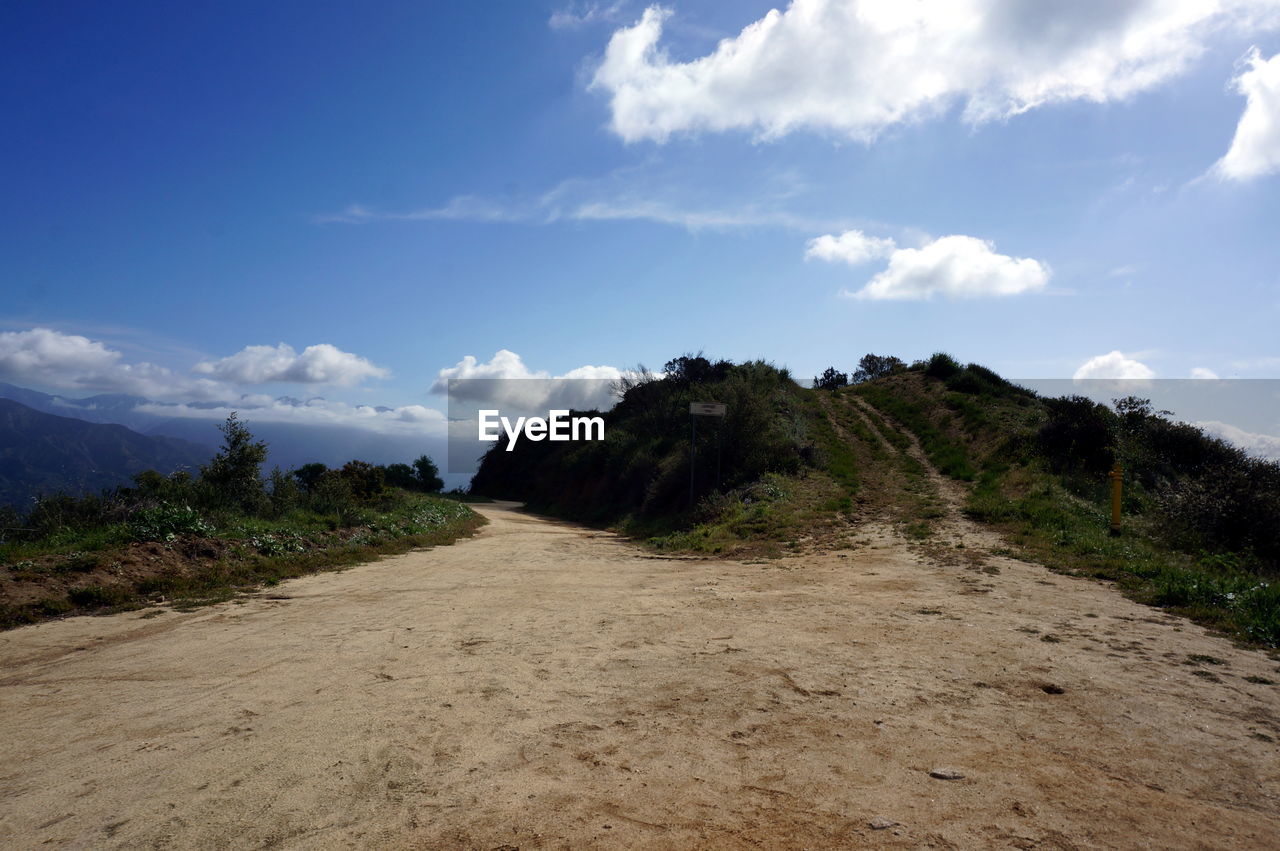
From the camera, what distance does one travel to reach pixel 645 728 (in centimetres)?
462

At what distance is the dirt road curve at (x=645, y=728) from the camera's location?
3.42 metres

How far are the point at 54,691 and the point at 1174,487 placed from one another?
20.2m

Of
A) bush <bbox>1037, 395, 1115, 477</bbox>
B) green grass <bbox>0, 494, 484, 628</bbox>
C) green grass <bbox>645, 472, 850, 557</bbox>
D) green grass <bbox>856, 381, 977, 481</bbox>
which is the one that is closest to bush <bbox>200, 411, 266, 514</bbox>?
green grass <bbox>0, 494, 484, 628</bbox>

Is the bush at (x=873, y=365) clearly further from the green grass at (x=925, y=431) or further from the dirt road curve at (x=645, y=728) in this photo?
the dirt road curve at (x=645, y=728)

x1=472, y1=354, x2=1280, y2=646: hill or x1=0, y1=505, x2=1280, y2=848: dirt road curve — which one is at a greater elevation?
x1=472, y1=354, x2=1280, y2=646: hill

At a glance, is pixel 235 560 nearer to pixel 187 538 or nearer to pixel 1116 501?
pixel 187 538

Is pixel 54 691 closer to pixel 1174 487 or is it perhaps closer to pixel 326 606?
pixel 326 606

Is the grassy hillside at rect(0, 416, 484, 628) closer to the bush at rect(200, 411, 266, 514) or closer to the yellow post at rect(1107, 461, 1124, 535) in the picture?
the bush at rect(200, 411, 266, 514)

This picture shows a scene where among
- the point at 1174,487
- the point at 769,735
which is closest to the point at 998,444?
the point at 1174,487

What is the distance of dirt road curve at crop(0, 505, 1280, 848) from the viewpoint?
3418mm

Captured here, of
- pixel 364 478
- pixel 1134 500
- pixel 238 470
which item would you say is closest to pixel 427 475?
pixel 364 478

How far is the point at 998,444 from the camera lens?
70.3 ft

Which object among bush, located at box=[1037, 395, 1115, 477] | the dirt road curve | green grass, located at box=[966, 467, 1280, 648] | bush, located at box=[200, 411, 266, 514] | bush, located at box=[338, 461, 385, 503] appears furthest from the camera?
bush, located at box=[338, 461, 385, 503]

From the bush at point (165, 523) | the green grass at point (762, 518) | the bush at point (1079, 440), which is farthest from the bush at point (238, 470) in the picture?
the bush at point (1079, 440)
